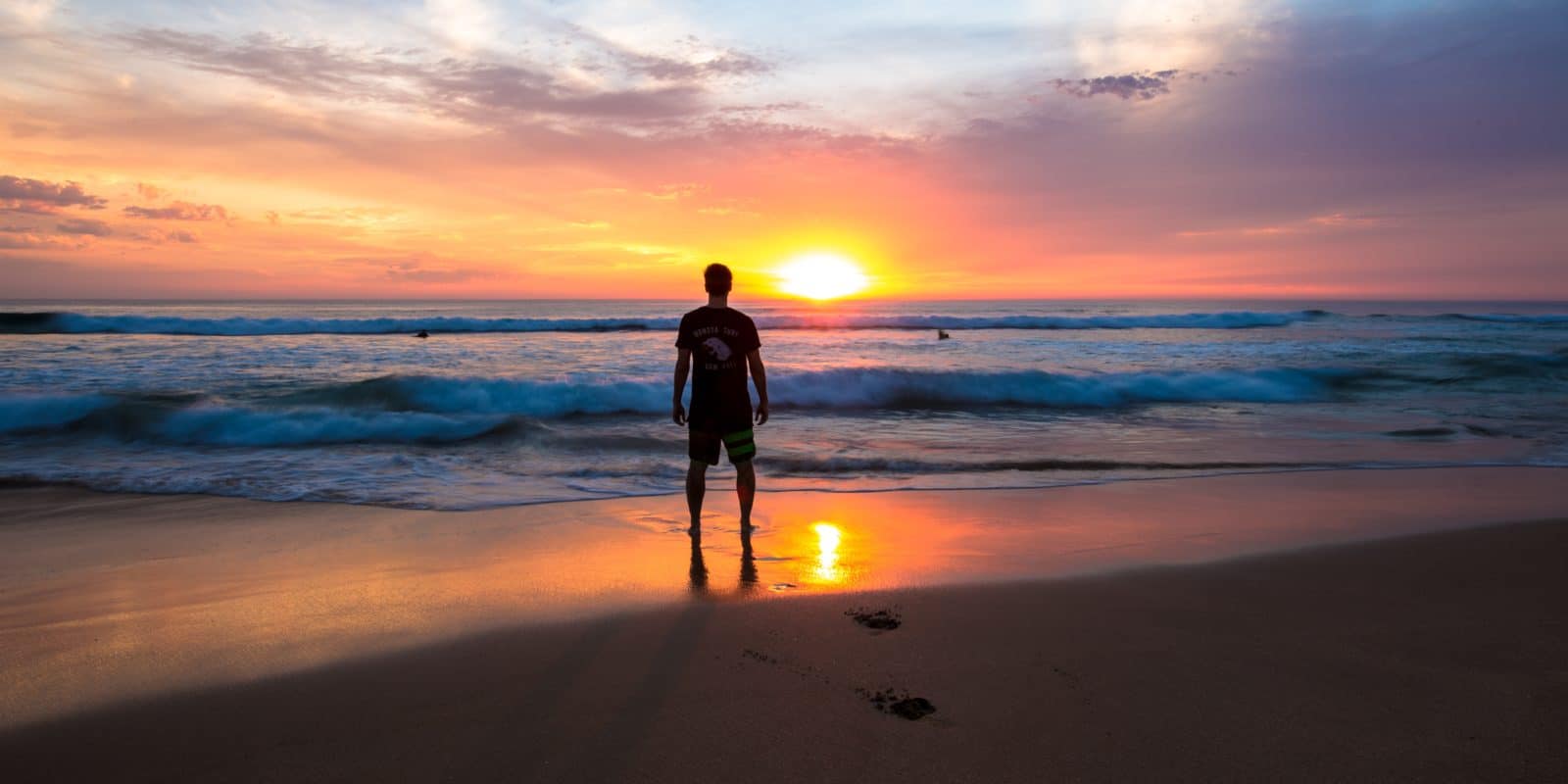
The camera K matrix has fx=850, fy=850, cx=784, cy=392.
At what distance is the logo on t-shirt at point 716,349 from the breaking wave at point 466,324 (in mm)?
32903

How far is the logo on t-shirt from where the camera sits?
562 centimetres

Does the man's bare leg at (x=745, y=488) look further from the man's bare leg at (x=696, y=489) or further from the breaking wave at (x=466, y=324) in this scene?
the breaking wave at (x=466, y=324)

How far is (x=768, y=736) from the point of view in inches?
109

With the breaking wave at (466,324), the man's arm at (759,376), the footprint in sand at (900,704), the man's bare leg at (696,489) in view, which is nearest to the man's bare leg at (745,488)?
the man's bare leg at (696,489)

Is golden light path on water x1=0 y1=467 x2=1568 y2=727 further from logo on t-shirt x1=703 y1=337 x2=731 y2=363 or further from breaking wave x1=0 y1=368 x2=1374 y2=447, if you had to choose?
breaking wave x1=0 y1=368 x2=1374 y2=447

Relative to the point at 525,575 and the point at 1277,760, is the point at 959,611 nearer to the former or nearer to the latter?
the point at 1277,760

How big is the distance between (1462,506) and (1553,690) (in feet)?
13.6

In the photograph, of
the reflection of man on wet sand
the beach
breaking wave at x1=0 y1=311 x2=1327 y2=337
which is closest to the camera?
the beach

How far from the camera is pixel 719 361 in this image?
221 inches

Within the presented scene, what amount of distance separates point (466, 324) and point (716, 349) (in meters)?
38.4

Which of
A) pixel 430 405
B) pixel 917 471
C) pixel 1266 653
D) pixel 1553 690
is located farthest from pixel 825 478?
pixel 430 405

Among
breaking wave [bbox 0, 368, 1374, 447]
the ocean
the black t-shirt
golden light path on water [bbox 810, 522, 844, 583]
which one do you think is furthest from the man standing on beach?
breaking wave [bbox 0, 368, 1374, 447]

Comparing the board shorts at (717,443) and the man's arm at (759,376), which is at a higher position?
the man's arm at (759,376)

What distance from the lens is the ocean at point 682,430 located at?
815cm
